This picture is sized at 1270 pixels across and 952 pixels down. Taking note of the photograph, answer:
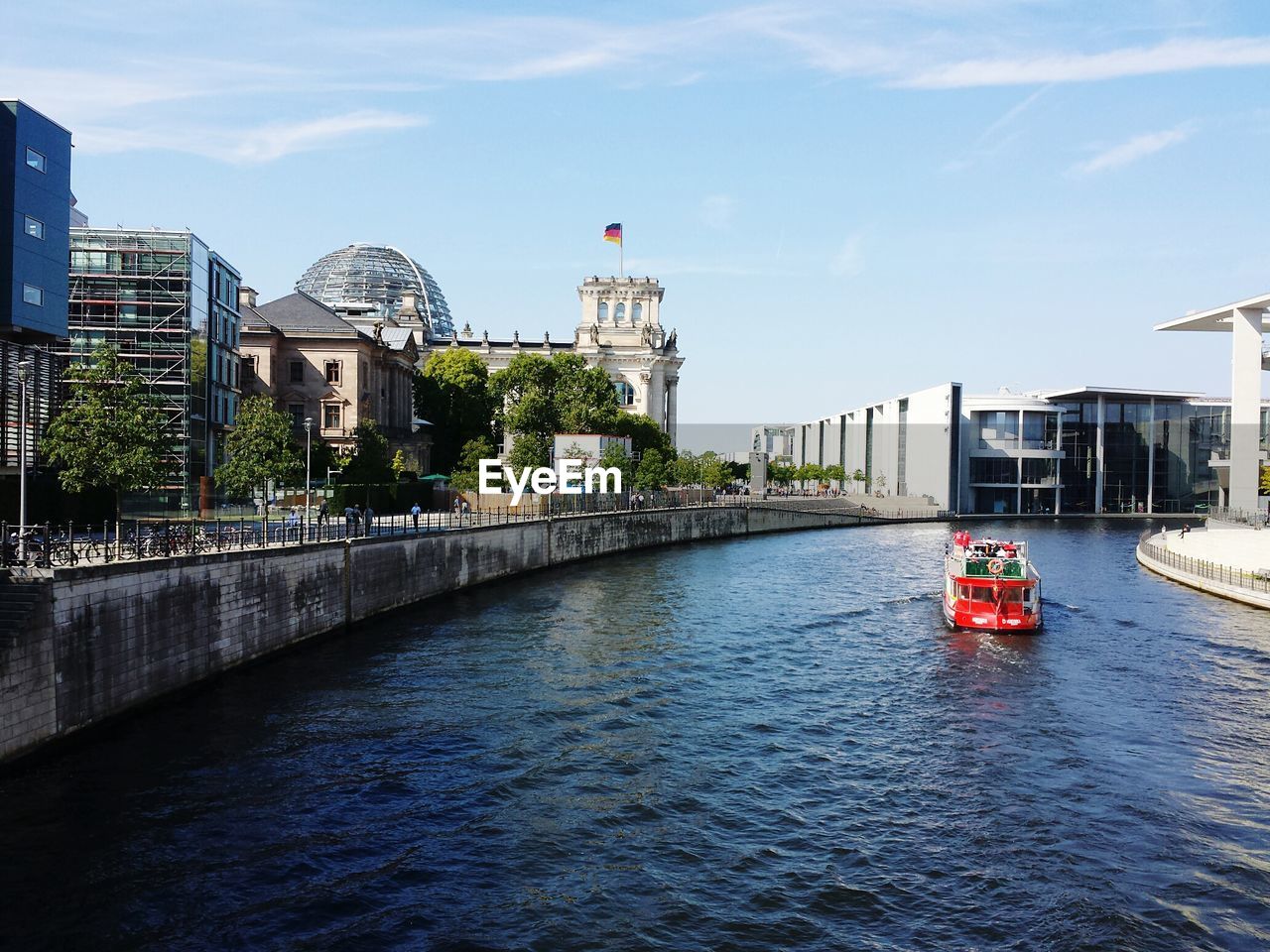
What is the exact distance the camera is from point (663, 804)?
25.6m

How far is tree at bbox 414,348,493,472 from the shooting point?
4973 inches

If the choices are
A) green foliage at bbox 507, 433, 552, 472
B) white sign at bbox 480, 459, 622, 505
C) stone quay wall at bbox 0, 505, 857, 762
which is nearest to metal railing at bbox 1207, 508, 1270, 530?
white sign at bbox 480, 459, 622, 505

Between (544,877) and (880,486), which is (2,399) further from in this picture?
(880,486)

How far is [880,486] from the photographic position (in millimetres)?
185250

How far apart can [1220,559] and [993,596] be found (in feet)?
104

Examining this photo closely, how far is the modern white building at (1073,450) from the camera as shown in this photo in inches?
6398

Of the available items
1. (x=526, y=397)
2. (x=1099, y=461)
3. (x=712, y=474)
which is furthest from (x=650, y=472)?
(x=1099, y=461)

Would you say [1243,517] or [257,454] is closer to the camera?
→ [257,454]

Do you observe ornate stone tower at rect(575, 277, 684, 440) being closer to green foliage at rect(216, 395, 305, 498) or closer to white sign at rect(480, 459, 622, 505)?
white sign at rect(480, 459, 622, 505)

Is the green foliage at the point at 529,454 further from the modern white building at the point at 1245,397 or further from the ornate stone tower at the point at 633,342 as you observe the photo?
the modern white building at the point at 1245,397

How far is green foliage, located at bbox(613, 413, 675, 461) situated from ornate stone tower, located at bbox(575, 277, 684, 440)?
26.0m

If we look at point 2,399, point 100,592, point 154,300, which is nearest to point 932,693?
point 100,592

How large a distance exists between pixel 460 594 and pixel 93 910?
4220 cm

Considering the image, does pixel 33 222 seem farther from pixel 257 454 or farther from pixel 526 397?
pixel 526 397
